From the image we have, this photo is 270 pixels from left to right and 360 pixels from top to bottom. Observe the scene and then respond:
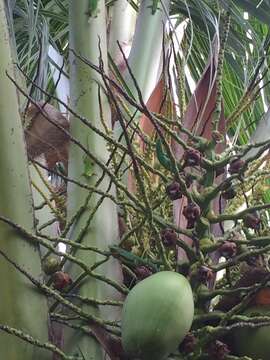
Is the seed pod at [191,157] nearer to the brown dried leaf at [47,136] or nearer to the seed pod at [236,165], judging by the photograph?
the seed pod at [236,165]

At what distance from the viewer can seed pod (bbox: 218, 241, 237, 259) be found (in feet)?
3.44

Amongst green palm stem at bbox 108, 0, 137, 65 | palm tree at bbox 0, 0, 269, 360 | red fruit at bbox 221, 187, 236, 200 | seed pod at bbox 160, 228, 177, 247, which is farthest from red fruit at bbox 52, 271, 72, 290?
green palm stem at bbox 108, 0, 137, 65

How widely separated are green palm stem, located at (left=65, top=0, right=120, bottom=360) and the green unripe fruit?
17 cm

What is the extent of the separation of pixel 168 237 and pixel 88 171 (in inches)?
11.2

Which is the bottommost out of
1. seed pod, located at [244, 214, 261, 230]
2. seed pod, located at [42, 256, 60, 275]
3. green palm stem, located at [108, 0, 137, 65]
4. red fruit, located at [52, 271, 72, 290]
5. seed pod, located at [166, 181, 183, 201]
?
red fruit, located at [52, 271, 72, 290]

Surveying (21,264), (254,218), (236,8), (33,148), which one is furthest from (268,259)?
(236,8)

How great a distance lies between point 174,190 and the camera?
107cm

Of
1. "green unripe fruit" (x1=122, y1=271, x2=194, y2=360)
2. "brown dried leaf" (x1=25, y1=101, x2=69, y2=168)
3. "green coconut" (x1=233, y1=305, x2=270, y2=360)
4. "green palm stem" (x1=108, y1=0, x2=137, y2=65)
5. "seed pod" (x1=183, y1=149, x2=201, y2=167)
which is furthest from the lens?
"green palm stem" (x1=108, y1=0, x2=137, y2=65)

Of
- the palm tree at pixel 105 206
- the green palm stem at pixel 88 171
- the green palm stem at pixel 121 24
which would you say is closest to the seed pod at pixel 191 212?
the palm tree at pixel 105 206

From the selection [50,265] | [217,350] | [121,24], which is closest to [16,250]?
[50,265]

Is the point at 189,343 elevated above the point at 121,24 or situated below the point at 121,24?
below

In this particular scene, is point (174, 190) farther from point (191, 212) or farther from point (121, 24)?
point (121, 24)

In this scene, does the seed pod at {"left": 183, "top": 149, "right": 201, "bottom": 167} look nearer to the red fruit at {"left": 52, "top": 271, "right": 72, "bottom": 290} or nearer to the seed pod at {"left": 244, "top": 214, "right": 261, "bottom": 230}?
the seed pod at {"left": 244, "top": 214, "right": 261, "bottom": 230}

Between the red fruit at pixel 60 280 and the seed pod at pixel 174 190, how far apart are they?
20cm
